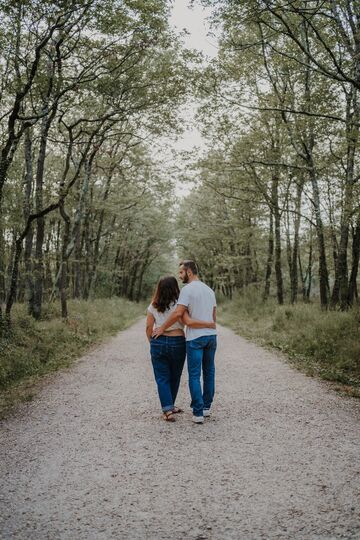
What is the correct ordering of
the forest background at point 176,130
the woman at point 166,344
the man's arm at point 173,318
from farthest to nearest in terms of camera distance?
the forest background at point 176,130 → the woman at point 166,344 → the man's arm at point 173,318

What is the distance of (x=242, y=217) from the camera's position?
2914 cm

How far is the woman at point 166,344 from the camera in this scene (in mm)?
5930

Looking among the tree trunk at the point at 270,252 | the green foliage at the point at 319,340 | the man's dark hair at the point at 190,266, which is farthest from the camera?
the tree trunk at the point at 270,252

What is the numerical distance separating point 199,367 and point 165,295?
108cm

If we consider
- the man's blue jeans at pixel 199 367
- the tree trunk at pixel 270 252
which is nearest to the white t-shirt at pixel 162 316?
the man's blue jeans at pixel 199 367

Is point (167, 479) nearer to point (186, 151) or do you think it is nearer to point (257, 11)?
point (257, 11)

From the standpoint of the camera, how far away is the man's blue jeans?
228 inches

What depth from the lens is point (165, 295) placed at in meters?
6.00

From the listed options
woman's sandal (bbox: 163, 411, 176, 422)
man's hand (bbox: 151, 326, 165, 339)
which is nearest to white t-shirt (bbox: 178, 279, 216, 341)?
man's hand (bbox: 151, 326, 165, 339)

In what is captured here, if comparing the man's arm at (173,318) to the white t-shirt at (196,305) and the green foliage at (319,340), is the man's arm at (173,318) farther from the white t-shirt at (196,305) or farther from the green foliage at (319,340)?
the green foliage at (319,340)

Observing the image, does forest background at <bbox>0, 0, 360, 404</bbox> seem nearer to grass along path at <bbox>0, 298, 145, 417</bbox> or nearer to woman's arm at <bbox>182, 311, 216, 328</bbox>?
grass along path at <bbox>0, 298, 145, 417</bbox>

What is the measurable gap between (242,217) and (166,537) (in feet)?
88.6

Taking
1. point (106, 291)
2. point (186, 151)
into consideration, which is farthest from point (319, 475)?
point (106, 291)

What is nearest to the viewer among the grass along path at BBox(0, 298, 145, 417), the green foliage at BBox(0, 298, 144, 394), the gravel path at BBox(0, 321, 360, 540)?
the gravel path at BBox(0, 321, 360, 540)
